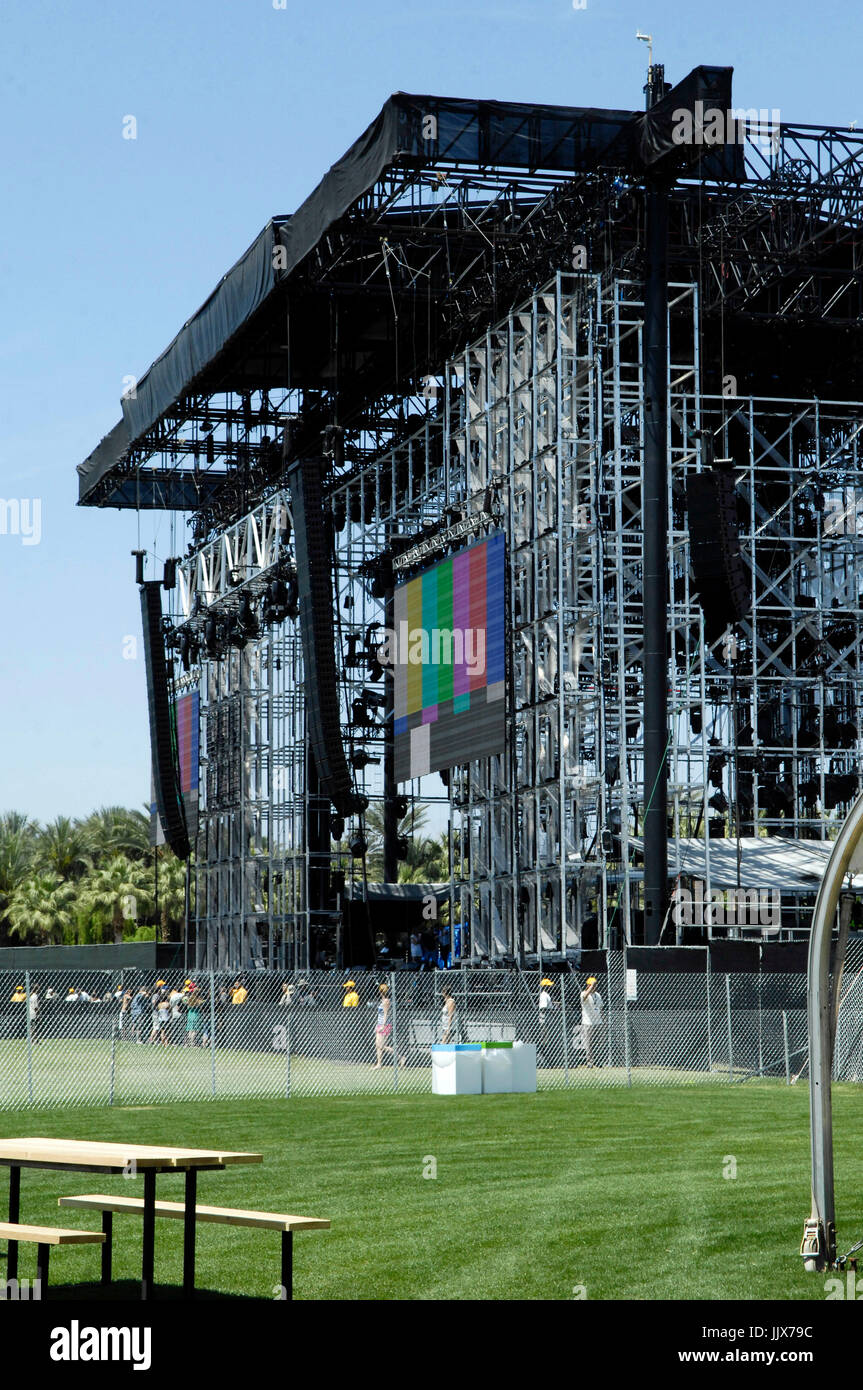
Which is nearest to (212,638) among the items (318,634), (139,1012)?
(139,1012)

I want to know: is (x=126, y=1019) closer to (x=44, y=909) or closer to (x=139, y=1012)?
(x=139, y=1012)

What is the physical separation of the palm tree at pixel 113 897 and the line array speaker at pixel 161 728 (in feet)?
68.0

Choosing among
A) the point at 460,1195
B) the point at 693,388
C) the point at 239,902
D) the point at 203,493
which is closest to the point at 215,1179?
the point at 460,1195

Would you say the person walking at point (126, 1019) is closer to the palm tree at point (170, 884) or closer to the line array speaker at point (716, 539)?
the line array speaker at point (716, 539)

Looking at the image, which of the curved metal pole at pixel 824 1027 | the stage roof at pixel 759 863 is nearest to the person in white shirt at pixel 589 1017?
the stage roof at pixel 759 863

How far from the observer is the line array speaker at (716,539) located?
31688mm

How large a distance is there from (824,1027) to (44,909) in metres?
66.6

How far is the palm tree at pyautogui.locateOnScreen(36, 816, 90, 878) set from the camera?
7825 centimetres

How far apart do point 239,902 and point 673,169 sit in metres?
26.5

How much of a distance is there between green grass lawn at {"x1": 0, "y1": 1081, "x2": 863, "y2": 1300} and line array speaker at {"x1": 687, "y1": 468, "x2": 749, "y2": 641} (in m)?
9.56

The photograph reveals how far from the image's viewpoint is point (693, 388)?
43.8 m

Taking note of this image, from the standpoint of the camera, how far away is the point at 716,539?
104ft

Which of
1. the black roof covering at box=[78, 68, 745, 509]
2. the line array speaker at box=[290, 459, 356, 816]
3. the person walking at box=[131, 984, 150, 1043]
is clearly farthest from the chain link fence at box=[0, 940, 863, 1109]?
the black roof covering at box=[78, 68, 745, 509]

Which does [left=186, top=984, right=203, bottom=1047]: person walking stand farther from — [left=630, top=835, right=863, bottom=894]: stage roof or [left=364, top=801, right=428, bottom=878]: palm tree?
[left=364, top=801, right=428, bottom=878]: palm tree
